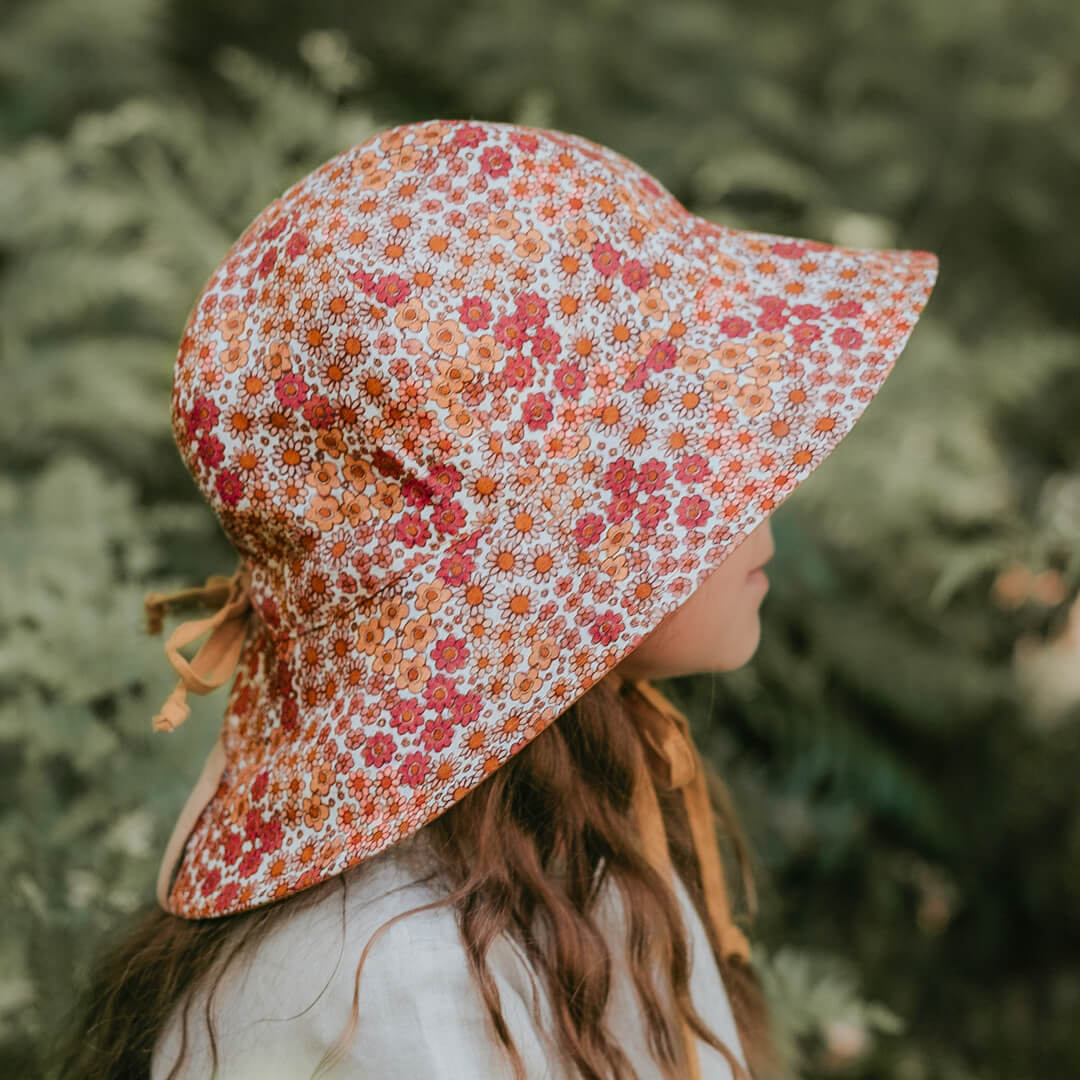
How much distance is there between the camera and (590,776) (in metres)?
1.41

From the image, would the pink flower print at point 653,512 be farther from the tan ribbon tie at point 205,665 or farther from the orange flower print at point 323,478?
the tan ribbon tie at point 205,665

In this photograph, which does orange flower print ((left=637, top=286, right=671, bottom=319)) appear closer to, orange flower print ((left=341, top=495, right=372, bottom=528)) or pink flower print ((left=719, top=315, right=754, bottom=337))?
pink flower print ((left=719, top=315, right=754, bottom=337))

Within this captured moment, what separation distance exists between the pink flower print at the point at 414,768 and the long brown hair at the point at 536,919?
0.15 m

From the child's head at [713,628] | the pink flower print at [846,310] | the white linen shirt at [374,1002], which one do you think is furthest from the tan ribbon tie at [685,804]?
the pink flower print at [846,310]

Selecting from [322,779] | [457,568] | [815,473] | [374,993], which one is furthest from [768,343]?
[815,473]

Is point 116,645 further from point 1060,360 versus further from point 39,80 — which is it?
point 1060,360

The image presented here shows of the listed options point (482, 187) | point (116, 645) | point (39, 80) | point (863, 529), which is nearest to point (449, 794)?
point (482, 187)

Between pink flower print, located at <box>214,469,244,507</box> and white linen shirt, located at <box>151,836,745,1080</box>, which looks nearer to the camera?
white linen shirt, located at <box>151,836,745,1080</box>

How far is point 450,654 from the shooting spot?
3.84 feet

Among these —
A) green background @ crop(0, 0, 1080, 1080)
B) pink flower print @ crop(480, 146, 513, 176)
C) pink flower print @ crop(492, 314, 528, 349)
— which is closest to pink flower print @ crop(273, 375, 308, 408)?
pink flower print @ crop(492, 314, 528, 349)

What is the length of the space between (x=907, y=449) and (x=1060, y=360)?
0.69 m

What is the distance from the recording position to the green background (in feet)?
7.28

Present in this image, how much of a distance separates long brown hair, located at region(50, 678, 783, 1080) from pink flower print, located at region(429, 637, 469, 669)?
0.21 metres

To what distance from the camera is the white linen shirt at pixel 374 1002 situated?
1108 mm
